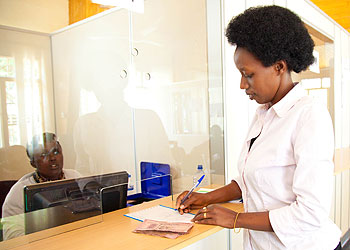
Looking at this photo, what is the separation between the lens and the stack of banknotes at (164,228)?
1.13 metres

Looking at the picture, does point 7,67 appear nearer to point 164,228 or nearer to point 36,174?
point 36,174

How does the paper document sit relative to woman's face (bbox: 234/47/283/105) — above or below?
below

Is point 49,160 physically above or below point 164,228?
above

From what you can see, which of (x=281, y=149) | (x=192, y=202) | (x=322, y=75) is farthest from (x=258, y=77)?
(x=322, y=75)

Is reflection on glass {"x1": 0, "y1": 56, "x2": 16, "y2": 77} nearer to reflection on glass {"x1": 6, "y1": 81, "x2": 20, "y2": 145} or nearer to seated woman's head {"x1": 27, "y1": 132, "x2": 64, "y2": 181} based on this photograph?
reflection on glass {"x1": 6, "y1": 81, "x2": 20, "y2": 145}

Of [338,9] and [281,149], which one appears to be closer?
[281,149]

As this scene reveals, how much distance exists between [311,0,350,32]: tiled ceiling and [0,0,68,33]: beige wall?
8.63 feet

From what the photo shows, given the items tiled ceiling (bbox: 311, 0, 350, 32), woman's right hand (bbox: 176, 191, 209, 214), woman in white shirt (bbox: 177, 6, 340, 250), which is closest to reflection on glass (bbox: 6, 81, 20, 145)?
woman's right hand (bbox: 176, 191, 209, 214)

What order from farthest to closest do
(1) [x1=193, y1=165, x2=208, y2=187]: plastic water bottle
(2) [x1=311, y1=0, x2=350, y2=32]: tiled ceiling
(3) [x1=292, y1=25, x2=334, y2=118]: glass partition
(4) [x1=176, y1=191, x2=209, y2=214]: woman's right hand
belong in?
(2) [x1=311, y1=0, x2=350, y2=32]: tiled ceiling → (3) [x1=292, y1=25, x2=334, y2=118]: glass partition → (1) [x1=193, y1=165, x2=208, y2=187]: plastic water bottle → (4) [x1=176, y1=191, x2=209, y2=214]: woman's right hand

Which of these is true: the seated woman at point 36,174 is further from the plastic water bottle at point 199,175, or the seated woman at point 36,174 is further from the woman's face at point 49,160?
the plastic water bottle at point 199,175

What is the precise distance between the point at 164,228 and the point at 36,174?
67 centimetres

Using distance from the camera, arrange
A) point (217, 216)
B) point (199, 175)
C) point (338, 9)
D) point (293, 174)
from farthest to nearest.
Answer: point (338, 9)
point (199, 175)
point (217, 216)
point (293, 174)

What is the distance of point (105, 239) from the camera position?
1.13 meters

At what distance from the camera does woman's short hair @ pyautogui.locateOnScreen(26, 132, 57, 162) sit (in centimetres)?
139
